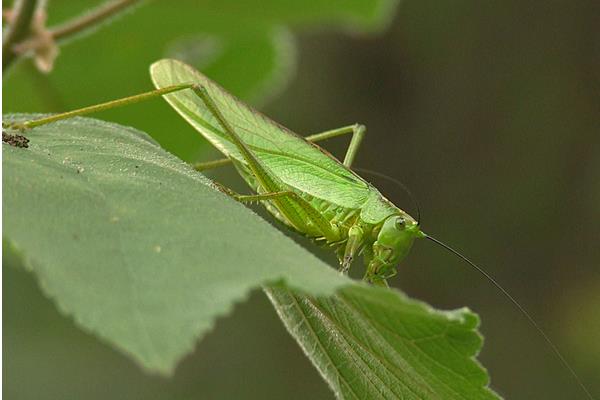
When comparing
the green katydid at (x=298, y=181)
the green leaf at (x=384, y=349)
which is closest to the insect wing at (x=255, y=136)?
the green katydid at (x=298, y=181)

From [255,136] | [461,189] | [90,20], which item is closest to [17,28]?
[90,20]

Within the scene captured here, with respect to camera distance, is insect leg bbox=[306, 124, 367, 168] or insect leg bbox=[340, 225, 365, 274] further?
insect leg bbox=[306, 124, 367, 168]

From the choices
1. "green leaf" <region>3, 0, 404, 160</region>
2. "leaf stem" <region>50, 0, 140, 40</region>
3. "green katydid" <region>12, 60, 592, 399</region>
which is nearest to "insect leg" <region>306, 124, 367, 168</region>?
"green katydid" <region>12, 60, 592, 399</region>

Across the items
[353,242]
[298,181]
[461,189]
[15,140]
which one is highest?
[15,140]

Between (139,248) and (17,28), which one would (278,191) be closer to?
(17,28)

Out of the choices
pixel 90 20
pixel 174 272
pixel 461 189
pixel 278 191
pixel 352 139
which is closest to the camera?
pixel 174 272

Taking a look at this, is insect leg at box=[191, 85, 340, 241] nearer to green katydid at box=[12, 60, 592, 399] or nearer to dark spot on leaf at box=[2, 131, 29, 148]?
green katydid at box=[12, 60, 592, 399]
